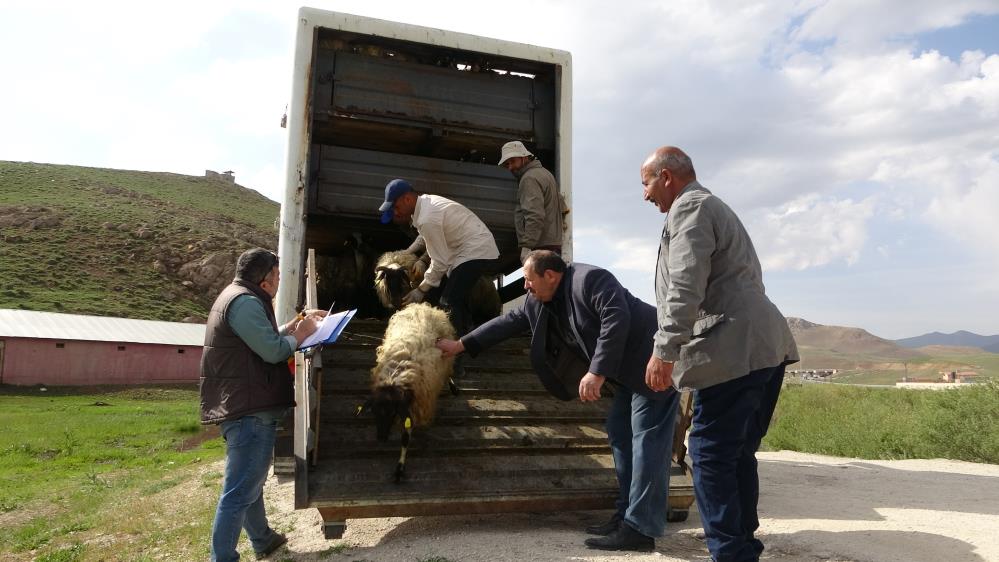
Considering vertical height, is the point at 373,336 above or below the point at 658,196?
below

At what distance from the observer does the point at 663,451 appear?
172 inches

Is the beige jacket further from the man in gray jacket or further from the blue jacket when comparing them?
the man in gray jacket

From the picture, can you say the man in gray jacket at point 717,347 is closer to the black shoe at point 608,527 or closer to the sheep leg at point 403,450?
the black shoe at point 608,527

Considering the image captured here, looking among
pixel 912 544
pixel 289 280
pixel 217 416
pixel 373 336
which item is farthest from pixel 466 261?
pixel 912 544

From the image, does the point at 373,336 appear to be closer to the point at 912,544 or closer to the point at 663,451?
the point at 663,451

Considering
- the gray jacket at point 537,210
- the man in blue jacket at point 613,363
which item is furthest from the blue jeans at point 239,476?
the gray jacket at point 537,210

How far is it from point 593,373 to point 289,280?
3593 mm

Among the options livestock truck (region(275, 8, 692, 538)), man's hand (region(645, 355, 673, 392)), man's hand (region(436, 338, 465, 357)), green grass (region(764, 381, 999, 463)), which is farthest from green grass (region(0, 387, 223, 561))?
green grass (region(764, 381, 999, 463))

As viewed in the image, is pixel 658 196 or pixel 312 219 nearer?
pixel 658 196

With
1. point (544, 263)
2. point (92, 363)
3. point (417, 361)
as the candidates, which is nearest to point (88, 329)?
point (92, 363)

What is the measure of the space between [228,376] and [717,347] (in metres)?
2.80

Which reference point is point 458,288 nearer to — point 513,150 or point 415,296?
point 415,296

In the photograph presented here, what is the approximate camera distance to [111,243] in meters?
59.5

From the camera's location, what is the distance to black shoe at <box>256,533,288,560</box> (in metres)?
4.55
